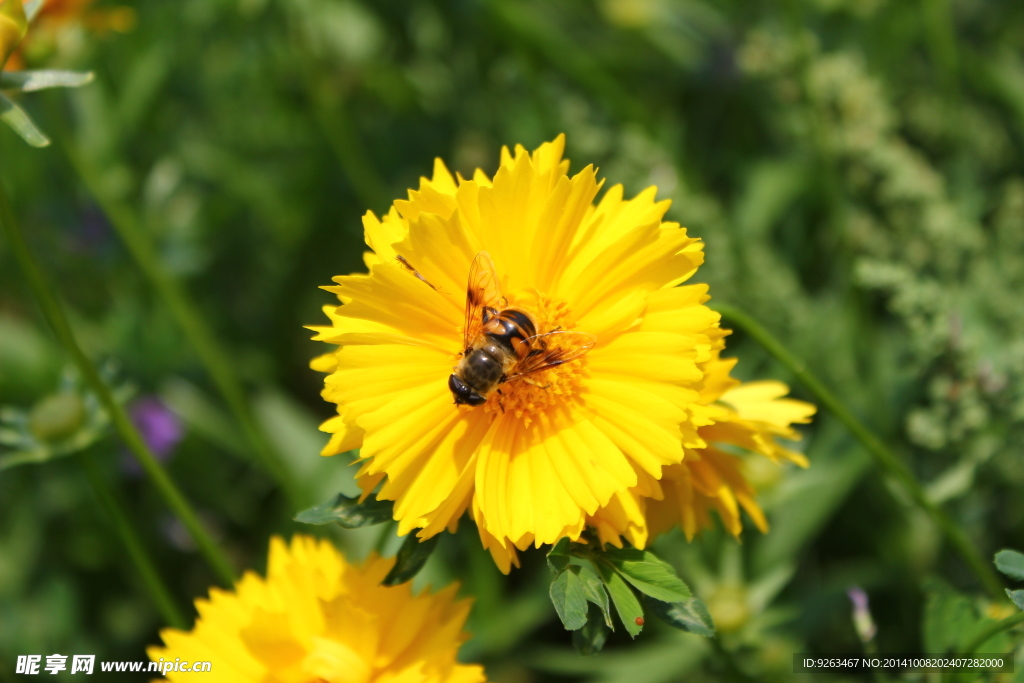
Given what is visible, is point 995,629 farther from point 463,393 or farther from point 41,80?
point 41,80


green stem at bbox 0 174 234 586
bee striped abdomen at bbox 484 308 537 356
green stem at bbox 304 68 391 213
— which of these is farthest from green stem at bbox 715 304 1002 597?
green stem at bbox 304 68 391 213

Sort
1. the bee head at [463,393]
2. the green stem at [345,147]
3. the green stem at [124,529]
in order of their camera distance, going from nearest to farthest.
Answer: the bee head at [463,393] < the green stem at [124,529] < the green stem at [345,147]

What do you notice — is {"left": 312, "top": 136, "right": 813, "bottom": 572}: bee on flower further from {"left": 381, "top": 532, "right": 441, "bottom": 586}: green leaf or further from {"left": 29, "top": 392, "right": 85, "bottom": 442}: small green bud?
{"left": 29, "top": 392, "right": 85, "bottom": 442}: small green bud

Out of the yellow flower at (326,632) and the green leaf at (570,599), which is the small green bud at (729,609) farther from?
the green leaf at (570,599)

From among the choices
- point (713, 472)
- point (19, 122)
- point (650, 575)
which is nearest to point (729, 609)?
point (713, 472)

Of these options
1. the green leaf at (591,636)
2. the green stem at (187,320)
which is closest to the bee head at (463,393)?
the green leaf at (591,636)

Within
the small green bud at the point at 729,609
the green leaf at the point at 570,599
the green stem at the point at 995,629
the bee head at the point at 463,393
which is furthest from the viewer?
the small green bud at the point at 729,609

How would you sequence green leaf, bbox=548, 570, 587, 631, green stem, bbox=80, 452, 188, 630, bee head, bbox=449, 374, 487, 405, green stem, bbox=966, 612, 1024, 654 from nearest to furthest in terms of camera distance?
green leaf, bbox=548, 570, 587, 631 → green stem, bbox=966, 612, 1024, 654 → bee head, bbox=449, 374, 487, 405 → green stem, bbox=80, 452, 188, 630

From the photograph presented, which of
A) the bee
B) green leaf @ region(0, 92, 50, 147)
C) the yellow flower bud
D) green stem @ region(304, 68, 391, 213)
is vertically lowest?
the bee
